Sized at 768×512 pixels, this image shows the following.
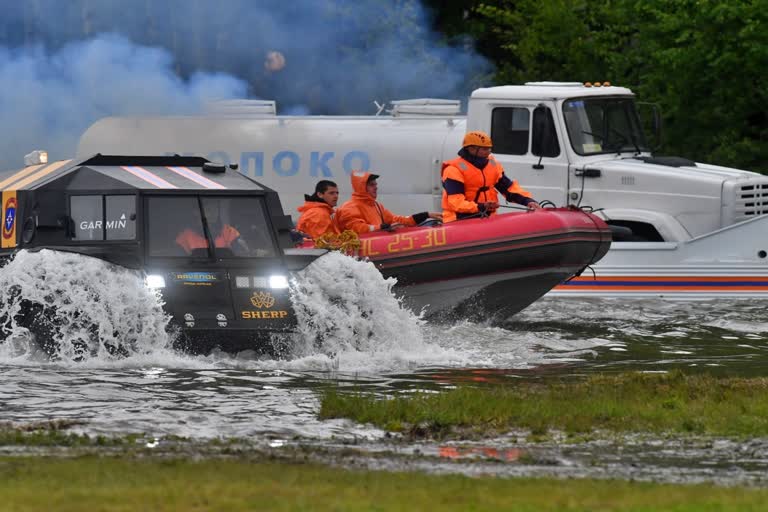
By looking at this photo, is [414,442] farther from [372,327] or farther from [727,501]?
[372,327]

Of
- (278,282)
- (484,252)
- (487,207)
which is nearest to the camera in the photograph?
(278,282)

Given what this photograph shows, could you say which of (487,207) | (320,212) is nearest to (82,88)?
(320,212)

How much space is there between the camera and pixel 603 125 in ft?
70.6

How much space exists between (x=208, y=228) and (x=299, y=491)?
721cm

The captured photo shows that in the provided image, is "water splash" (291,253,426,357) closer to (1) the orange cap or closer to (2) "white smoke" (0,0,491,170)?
(1) the orange cap

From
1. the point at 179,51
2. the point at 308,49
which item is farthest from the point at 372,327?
the point at 308,49

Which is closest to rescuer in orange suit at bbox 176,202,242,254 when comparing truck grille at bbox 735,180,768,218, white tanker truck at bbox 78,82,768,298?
white tanker truck at bbox 78,82,768,298

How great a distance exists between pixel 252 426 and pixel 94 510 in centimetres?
333

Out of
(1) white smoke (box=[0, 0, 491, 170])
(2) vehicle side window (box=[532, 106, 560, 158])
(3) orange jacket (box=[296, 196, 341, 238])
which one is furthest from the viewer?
(1) white smoke (box=[0, 0, 491, 170])

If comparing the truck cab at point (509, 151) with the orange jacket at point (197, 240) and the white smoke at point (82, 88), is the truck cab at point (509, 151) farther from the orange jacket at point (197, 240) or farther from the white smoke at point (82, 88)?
the orange jacket at point (197, 240)

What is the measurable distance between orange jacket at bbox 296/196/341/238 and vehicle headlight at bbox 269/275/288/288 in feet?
9.85

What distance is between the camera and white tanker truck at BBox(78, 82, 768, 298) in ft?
67.7

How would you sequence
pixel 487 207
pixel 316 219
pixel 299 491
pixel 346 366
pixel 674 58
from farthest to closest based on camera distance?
pixel 674 58 → pixel 316 219 → pixel 487 207 → pixel 346 366 → pixel 299 491

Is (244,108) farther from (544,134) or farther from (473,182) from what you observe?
(473,182)
